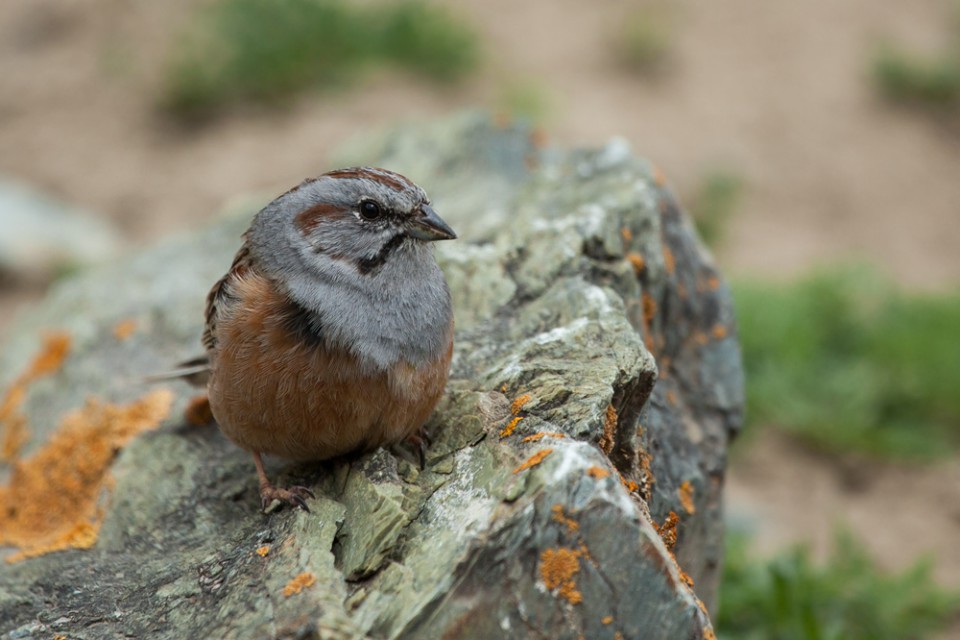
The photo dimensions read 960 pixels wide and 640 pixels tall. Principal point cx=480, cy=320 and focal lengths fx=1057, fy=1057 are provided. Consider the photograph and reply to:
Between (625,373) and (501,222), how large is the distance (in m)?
1.73

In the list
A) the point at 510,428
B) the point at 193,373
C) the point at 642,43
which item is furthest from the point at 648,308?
the point at 642,43

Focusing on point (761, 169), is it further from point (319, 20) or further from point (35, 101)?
point (35, 101)

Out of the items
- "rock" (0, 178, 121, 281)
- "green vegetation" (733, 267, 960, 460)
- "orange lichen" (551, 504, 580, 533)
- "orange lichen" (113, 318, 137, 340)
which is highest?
"orange lichen" (551, 504, 580, 533)

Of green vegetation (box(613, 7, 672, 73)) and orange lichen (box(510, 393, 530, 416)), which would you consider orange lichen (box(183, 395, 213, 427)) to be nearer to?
orange lichen (box(510, 393, 530, 416))

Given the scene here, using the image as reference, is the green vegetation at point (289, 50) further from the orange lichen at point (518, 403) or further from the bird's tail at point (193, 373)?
the orange lichen at point (518, 403)

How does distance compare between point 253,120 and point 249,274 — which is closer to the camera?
point 249,274

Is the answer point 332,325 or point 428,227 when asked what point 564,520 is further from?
point 428,227

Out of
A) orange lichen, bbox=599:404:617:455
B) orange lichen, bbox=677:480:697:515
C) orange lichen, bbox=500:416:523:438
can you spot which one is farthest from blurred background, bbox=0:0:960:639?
orange lichen, bbox=500:416:523:438

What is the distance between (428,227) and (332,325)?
0.54m

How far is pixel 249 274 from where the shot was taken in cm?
396

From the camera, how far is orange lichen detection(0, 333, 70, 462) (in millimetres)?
5180

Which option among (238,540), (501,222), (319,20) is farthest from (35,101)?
(238,540)

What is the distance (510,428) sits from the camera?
353 centimetres

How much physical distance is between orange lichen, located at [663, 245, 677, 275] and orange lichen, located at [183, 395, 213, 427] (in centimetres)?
214
